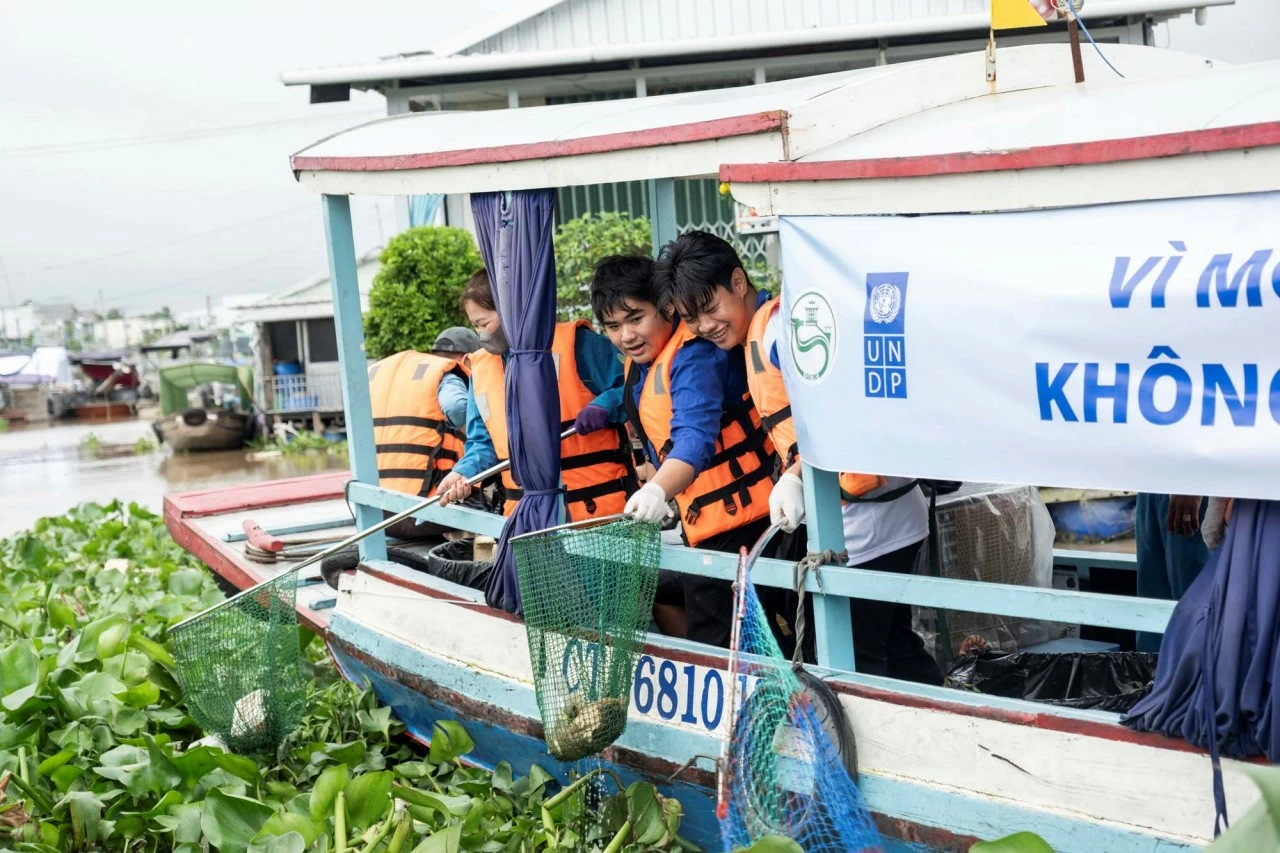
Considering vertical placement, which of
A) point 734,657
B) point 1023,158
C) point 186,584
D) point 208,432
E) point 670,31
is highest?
point 670,31

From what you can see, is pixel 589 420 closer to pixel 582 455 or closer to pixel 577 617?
pixel 582 455

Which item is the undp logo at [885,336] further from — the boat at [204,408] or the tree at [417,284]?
the boat at [204,408]

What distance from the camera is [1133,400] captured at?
277 centimetres

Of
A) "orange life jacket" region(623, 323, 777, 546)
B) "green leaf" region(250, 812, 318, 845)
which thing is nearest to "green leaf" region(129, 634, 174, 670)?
"green leaf" region(250, 812, 318, 845)

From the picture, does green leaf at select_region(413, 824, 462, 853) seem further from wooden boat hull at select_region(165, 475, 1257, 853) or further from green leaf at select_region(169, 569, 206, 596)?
green leaf at select_region(169, 569, 206, 596)

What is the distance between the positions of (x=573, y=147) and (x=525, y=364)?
822 mm

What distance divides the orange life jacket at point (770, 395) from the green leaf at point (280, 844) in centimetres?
177

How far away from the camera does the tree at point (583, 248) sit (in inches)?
430

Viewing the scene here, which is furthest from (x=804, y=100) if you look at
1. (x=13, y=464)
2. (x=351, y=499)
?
(x=13, y=464)

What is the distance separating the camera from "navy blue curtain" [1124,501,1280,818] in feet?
8.57

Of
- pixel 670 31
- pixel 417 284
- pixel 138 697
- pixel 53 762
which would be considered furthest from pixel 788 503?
pixel 670 31

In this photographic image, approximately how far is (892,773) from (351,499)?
111 inches

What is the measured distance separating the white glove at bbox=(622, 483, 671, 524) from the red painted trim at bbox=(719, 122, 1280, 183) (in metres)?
0.95

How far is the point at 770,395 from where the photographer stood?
12.8 ft
